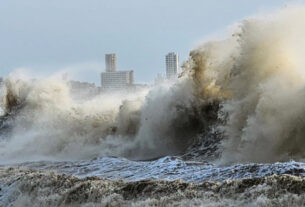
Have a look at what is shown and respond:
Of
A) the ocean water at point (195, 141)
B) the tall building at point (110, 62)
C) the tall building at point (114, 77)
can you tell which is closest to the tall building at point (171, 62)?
the tall building at point (114, 77)

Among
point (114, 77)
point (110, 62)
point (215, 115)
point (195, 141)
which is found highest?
point (110, 62)

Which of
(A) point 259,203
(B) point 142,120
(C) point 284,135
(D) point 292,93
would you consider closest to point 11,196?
(A) point 259,203

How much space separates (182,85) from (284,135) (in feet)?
27.0

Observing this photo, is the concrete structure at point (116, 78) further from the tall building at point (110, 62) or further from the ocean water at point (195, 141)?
Result: the ocean water at point (195, 141)

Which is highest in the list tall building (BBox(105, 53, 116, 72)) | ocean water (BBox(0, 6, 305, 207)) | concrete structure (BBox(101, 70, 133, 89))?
tall building (BBox(105, 53, 116, 72))

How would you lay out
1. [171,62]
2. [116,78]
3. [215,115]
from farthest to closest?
1. [116,78]
2. [171,62]
3. [215,115]

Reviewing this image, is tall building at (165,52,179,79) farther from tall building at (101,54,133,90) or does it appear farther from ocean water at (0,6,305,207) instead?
ocean water at (0,6,305,207)

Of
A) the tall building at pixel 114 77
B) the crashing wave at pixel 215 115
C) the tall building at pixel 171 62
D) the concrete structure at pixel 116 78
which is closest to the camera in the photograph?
the crashing wave at pixel 215 115

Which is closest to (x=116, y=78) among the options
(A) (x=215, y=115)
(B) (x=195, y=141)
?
(A) (x=215, y=115)

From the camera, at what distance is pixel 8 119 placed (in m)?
32.0

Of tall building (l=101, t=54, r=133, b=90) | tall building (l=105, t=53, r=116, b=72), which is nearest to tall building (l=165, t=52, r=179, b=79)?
tall building (l=101, t=54, r=133, b=90)

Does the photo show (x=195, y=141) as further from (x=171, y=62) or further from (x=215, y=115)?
(x=171, y=62)

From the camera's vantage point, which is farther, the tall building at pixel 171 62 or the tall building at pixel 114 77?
the tall building at pixel 114 77

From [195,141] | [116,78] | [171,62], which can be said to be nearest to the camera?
[195,141]
